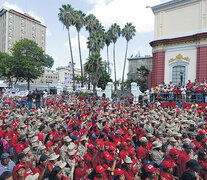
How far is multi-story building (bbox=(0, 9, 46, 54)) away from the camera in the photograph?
64.7 m

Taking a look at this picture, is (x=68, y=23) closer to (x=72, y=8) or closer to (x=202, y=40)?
(x=72, y=8)

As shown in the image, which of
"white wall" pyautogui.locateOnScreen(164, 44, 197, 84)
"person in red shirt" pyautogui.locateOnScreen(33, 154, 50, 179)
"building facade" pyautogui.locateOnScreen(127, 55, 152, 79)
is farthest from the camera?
"building facade" pyautogui.locateOnScreen(127, 55, 152, 79)

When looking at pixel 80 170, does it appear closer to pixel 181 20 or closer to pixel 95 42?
pixel 181 20

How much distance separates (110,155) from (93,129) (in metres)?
2.61

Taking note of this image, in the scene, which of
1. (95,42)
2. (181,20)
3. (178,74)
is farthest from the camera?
(95,42)

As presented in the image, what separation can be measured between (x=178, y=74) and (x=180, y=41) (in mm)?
4290

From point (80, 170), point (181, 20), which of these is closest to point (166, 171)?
point (80, 170)

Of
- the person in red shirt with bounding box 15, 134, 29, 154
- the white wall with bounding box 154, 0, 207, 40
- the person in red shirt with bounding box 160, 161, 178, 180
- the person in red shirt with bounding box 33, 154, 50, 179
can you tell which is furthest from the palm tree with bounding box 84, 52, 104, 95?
the person in red shirt with bounding box 160, 161, 178, 180

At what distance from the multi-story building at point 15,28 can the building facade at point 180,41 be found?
6146 cm

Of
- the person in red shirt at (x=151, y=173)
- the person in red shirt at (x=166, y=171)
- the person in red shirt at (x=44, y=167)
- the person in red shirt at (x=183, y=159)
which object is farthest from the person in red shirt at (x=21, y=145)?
the person in red shirt at (x=183, y=159)

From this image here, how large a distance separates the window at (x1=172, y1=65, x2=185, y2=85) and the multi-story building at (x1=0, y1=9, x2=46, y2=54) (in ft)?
211

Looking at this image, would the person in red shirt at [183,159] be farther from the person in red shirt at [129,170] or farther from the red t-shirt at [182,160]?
the person in red shirt at [129,170]

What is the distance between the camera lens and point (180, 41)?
21.5 m

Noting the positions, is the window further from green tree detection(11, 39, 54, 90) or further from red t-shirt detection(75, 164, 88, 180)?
green tree detection(11, 39, 54, 90)
